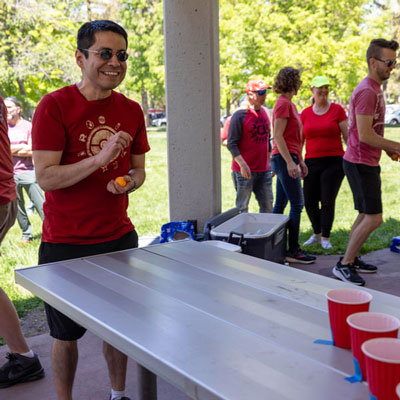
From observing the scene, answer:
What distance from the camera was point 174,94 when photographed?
504cm

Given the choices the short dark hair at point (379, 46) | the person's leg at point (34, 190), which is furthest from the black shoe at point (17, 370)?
the person's leg at point (34, 190)

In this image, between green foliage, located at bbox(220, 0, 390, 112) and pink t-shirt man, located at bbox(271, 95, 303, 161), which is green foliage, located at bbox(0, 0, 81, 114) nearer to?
green foliage, located at bbox(220, 0, 390, 112)

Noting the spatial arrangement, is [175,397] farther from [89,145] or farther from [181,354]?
[181,354]

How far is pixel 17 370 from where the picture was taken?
125 inches

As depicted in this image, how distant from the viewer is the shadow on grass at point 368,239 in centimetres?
608

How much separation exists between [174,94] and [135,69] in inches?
1026

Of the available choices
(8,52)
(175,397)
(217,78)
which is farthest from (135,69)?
(175,397)

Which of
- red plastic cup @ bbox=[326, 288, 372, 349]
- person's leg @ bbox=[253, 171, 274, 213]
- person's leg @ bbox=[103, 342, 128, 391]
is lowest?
person's leg @ bbox=[103, 342, 128, 391]

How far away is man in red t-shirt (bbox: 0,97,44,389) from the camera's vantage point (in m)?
3.10

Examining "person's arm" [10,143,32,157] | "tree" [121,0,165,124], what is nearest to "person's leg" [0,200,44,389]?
"person's arm" [10,143,32,157]

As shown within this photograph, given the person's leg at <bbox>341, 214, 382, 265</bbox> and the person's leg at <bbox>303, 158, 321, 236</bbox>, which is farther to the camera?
the person's leg at <bbox>303, 158, 321, 236</bbox>

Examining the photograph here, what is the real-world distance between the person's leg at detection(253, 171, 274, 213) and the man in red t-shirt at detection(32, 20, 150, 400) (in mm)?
3084

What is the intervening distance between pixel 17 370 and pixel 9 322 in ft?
0.96

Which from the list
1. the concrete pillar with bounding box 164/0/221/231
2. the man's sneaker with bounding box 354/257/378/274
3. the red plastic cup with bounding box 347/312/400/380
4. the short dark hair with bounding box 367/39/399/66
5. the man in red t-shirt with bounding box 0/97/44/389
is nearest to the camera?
the red plastic cup with bounding box 347/312/400/380
